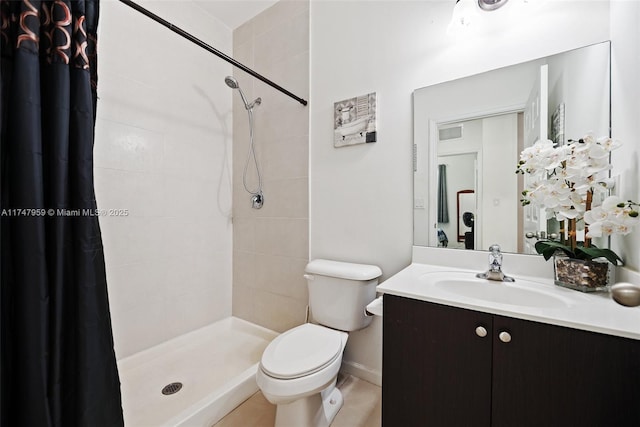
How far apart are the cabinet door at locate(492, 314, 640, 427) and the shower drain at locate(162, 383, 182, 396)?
5.04 feet

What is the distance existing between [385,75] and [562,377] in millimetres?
1499

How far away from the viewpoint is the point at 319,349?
1.24 m

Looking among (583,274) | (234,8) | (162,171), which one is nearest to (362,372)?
(583,274)

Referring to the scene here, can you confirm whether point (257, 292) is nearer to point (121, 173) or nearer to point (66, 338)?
point (121, 173)

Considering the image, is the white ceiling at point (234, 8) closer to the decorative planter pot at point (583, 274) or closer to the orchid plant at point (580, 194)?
the orchid plant at point (580, 194)

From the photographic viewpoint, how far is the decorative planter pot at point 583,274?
916 mm

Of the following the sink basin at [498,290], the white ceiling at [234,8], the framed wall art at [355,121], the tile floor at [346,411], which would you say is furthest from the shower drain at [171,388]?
the white ceiling at [234,8]

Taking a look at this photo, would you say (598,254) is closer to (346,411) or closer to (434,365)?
(434,365)

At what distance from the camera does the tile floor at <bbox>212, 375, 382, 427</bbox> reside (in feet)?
4.31

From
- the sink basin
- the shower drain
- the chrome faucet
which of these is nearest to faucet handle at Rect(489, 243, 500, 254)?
the chrome faucet

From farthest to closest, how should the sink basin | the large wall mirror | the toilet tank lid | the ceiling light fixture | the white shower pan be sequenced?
the toilet tank lid → the white shower pan → the ceiling light fixture → the large wall mirror → the sink basin

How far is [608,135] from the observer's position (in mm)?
1006

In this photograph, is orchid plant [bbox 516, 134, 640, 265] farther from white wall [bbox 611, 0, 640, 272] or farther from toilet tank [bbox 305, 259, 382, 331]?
toilet tank [bbox 305, 259, 382, 331]

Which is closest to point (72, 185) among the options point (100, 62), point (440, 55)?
point (100, 62)
